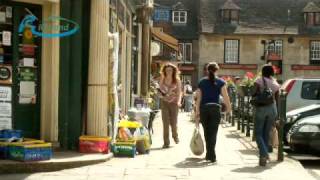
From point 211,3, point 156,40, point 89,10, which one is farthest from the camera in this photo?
point 211,3

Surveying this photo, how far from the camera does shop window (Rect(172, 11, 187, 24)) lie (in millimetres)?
61406

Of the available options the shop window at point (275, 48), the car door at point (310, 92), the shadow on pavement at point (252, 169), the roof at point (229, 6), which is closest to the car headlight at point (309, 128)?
the shadow on pavement at point (252, 169)

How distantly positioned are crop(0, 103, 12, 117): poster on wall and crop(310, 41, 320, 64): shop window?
49685 mm

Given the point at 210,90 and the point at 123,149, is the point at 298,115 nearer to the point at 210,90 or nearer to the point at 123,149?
the point at 210,90

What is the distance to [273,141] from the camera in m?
12.8

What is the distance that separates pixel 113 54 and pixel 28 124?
1.98 metres

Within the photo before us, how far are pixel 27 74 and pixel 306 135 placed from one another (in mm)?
5248

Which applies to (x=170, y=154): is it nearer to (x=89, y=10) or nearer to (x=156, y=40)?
(x=89, y=10)

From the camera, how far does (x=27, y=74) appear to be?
1165 centimetres

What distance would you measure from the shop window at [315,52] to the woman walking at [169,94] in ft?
153

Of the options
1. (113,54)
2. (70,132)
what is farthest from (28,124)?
(113,54)

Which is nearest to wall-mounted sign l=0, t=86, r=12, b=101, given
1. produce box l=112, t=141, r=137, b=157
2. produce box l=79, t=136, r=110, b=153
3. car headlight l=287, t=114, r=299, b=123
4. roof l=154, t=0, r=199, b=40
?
produce box l=79, t=136, r=110, b=153

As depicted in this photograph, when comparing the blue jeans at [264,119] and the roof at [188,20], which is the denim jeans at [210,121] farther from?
the roof at [188,20]

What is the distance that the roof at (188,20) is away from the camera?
60.0 meters
